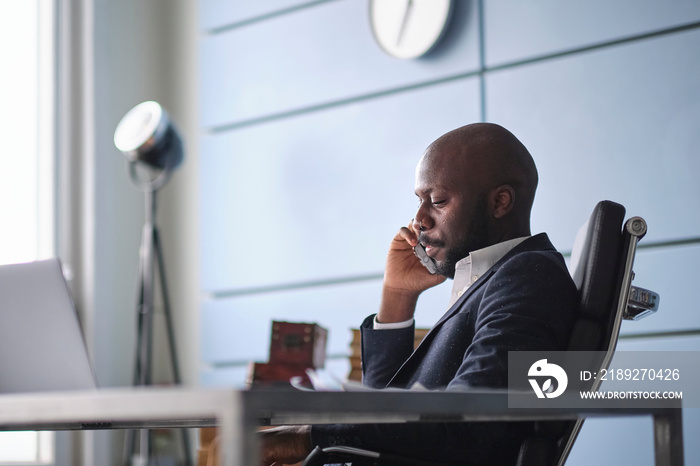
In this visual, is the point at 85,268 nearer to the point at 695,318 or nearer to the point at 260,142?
the point at 260,142

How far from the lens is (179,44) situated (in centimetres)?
364

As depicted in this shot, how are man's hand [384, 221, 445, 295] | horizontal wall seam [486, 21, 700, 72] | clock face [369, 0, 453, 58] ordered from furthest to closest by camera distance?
1. clock face [369, 0, 453, 58]
2. horizontal wall seam [486, 21, 700, 72]
3. man's hand [384, 221, 445, 295]

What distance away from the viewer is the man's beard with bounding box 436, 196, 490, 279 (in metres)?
1.52

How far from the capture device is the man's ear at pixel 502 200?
1518mm

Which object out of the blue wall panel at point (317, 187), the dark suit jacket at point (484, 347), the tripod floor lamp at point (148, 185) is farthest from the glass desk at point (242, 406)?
the tripod floor lamp at point (148, 185)

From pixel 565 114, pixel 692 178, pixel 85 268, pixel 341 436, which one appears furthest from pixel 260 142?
pixel 341 436

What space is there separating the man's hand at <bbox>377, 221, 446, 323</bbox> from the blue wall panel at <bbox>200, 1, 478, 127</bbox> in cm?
118

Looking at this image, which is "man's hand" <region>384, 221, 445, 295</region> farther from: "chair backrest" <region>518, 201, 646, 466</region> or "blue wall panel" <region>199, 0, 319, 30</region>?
"blue wall panel" <region>199, 0, 319, 30</region>

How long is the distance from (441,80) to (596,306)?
1.70 metres

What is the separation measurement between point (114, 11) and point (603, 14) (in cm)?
208

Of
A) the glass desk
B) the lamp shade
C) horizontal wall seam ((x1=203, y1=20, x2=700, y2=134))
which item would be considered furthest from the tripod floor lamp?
the glass desk

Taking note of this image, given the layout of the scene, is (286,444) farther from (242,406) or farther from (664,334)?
(664,334)

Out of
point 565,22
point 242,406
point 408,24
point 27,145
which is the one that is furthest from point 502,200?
point 27,145

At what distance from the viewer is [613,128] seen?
2408 millimetres
